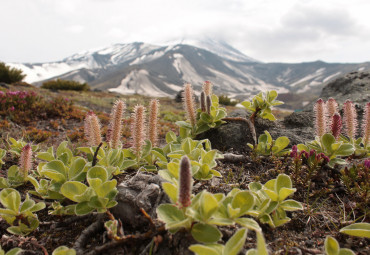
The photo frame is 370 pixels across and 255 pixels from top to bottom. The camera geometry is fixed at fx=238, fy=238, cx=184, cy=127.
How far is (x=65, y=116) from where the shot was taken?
7.84 m

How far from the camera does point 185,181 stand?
3.88 ft

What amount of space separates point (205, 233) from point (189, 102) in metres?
1.81

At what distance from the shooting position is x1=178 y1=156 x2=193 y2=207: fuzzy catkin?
1171mm

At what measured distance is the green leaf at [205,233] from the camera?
4.04 ft

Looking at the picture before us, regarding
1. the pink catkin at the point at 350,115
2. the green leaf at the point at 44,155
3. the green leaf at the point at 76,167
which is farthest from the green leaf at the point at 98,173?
the pink catkin at the point at 350,115

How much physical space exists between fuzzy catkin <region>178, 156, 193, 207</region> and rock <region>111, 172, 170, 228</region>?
46cm

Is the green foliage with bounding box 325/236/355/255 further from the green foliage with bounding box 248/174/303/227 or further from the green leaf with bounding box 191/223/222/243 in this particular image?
the green leaf with bounding box 191/223/222/243

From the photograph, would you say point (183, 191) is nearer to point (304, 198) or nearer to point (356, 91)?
point (304, 198)

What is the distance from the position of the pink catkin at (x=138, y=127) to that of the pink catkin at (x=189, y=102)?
0.76 meters

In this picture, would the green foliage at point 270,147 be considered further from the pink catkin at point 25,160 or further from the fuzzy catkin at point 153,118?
the pink catkin at point 25,160

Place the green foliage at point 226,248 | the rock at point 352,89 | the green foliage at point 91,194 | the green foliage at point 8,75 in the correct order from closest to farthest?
the green foliage at point 226,248
the green foliage at point 91,194
the rock at point 352,89
the green foliage at point 8,75

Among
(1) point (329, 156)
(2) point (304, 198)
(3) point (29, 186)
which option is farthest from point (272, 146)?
(3) point (29, 186)

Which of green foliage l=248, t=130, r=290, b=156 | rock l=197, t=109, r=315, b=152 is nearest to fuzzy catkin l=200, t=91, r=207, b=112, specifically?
rock l=197, t=109, r=315, b=152

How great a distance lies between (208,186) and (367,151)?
68.2 inches
